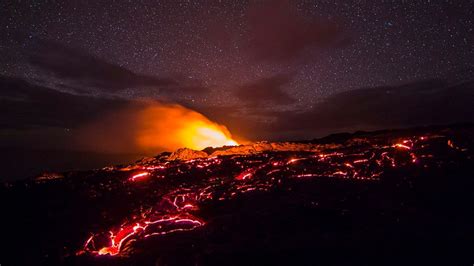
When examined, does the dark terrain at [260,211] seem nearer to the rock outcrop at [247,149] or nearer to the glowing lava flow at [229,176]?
the glowing lava flow at [229,176]

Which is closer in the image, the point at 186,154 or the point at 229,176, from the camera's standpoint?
the point at 229,176

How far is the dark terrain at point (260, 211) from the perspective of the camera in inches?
287

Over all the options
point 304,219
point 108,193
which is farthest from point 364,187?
point 108,193

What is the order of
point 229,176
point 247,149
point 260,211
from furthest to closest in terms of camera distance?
point 247,149 < point 229,176 < point 260,211

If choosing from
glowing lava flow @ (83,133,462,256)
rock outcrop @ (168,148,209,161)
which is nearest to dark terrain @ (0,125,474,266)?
glowing lava flow @ (83,133,462,256)

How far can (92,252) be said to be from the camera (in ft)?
24.9

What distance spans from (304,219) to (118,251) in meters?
4.77

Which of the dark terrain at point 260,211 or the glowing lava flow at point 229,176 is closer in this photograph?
the dark terrain at point 260,211

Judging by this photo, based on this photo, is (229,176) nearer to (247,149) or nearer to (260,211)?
(260,211)

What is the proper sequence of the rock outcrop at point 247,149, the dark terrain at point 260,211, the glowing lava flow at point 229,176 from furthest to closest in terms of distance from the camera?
the rock outcrop at point 247,149, the glowing lava flow at point 229,176, the dark terrain at point 260,211

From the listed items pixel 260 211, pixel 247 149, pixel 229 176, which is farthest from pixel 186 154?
pixel 260 211

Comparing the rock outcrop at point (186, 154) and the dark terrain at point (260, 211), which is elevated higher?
the rock outcrop at point (186, 154)

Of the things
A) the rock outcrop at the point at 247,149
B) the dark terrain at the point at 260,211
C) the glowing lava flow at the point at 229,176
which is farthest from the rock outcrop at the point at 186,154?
the dark terrain at the point at 260,211

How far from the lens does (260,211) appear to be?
9656mm
